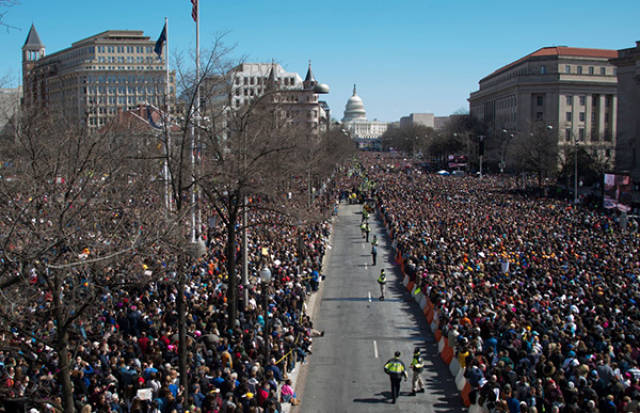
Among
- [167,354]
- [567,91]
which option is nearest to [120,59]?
[567,91]

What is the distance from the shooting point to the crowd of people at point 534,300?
13328mm

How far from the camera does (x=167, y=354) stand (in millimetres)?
15352

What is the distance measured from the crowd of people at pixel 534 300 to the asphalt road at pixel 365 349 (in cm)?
90

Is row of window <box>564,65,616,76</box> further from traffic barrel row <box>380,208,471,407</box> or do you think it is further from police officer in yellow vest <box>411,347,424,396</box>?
police officer in yellow vest <box>411,347,424,396</box>

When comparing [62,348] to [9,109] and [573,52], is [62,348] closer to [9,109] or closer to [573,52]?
[9,109]

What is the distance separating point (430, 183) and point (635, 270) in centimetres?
4546

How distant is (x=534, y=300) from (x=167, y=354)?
35.3 ft

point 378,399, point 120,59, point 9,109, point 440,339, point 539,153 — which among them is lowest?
point 378,399

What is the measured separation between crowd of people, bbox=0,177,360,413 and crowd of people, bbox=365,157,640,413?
14.3 ft

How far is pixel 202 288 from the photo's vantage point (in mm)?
21641

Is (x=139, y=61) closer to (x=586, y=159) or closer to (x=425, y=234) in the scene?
(x=586, y=159)

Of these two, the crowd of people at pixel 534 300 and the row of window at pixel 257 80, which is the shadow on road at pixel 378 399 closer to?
the crowd of people at pixel 534 300

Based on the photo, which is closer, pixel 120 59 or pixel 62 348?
pixel 62 348

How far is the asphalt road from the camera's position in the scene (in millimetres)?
15344
